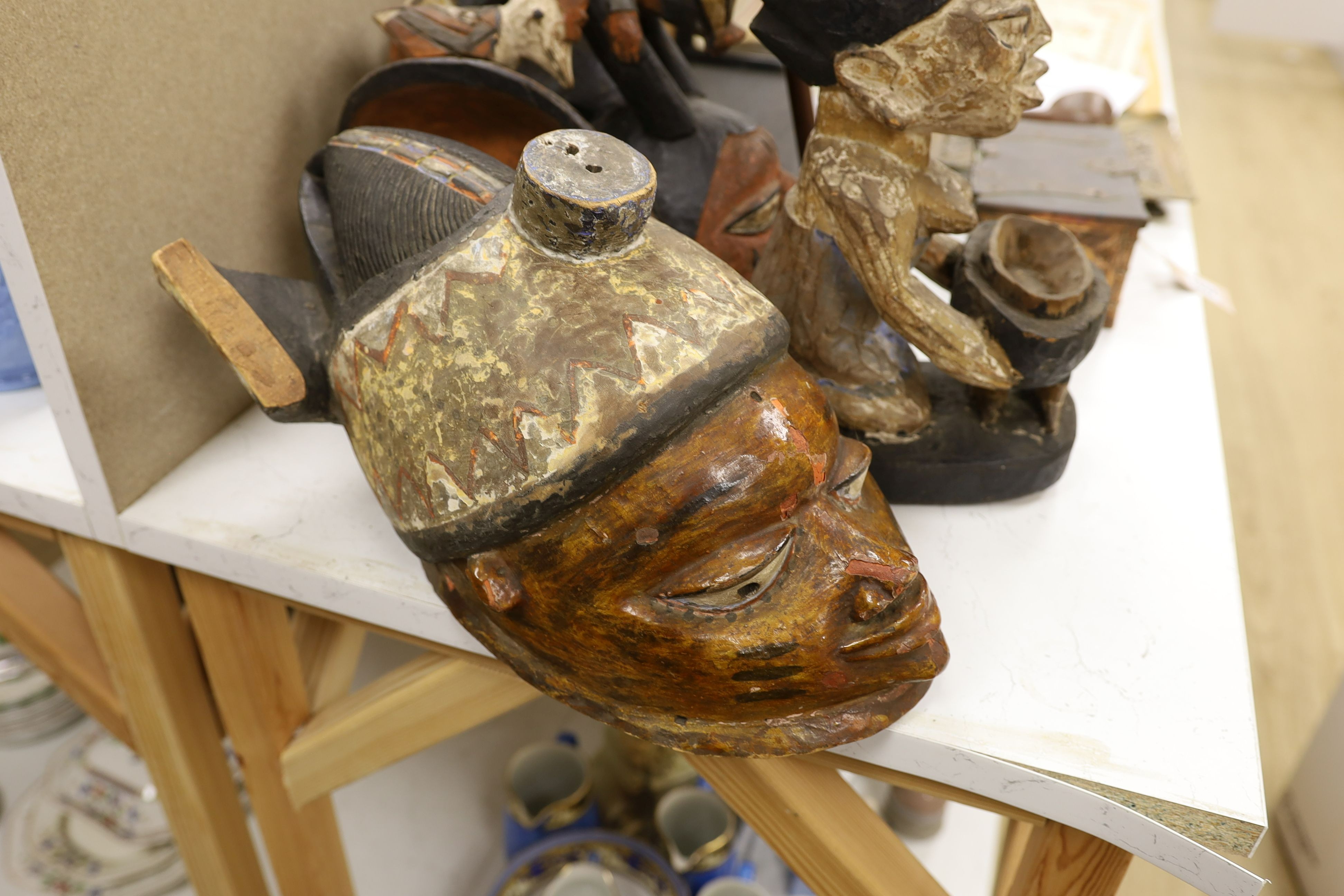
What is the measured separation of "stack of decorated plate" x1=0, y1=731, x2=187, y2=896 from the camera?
1.39m

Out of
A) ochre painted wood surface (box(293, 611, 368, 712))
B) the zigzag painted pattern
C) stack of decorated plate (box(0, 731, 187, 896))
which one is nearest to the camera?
the zigzag painted pattern

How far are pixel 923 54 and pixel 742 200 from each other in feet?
1.00

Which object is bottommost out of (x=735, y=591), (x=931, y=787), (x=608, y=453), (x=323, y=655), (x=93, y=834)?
(x=93, y=834)

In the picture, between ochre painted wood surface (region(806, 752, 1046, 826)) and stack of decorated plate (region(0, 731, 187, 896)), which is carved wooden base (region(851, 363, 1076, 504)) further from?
stack of decorated plate (region(0, 731, 187, 896))

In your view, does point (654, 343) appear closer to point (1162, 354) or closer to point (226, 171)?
point (226, 171)

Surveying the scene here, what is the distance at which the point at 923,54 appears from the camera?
0.66 m

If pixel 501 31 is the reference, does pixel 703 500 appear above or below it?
below

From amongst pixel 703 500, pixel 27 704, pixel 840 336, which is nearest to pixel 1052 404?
pixel 840 336

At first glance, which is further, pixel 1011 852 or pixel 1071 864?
pixel 1011 852

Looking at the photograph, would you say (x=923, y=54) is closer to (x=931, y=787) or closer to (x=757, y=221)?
(x=757, y=221)

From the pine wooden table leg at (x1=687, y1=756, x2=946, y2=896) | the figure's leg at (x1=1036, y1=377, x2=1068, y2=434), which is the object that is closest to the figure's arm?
the figure's leg at (x1=1036, y1=377, x2=1068, y2=434)

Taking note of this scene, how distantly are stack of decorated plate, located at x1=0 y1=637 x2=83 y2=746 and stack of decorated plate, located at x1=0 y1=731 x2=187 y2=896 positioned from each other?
123mm

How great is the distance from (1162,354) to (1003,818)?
836mm

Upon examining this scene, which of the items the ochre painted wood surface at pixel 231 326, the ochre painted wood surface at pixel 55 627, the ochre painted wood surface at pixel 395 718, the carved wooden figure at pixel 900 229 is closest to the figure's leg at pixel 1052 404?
the carved wooden figure at pixel 900 229
